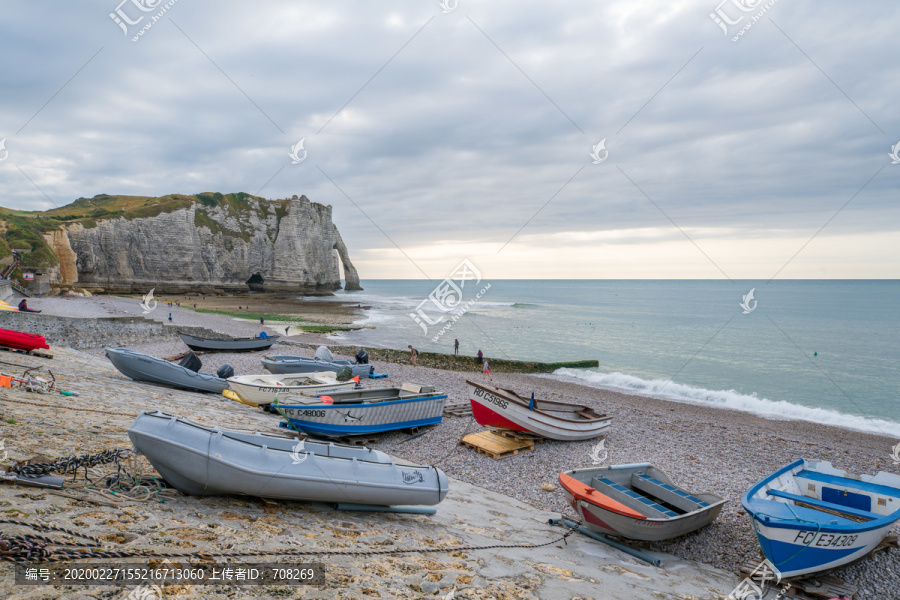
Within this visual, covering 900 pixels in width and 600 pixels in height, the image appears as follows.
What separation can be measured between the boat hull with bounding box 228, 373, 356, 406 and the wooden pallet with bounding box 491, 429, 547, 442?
17.6 feet

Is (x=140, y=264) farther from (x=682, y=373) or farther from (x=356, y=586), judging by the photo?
(x=356, y=586)

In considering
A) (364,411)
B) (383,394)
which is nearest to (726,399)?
(383,394)

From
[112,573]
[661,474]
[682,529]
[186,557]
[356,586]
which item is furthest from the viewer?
[661,474]

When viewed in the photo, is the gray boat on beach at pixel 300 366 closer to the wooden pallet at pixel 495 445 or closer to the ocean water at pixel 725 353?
the wooden pallet at pixel 495 445

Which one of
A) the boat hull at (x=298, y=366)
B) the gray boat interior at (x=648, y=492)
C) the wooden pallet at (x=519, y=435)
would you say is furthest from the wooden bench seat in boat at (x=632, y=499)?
the boat hull at (x=298, y=366)

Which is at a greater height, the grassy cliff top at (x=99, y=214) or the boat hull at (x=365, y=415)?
the grassy cliff top at (x=99, y=214)

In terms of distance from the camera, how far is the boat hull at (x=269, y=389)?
1491 centimetres

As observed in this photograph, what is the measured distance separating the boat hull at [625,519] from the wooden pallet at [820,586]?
3.55 ft

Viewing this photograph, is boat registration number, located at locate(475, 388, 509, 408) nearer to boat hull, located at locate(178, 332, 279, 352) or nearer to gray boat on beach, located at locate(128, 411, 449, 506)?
gray boat on beach, located at locate(128, 411, 449, 506)

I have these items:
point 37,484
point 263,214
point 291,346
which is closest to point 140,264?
point 263,214

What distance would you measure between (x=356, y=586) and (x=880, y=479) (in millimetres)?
9823

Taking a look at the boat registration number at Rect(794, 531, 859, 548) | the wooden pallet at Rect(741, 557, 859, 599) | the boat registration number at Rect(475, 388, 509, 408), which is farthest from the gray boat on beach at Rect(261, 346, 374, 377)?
the boat registration number at Rect(794, 531, 859, 548)

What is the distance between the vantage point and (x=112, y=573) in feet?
13.1

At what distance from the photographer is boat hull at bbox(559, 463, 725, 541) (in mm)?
7754
